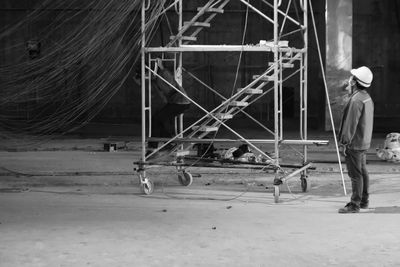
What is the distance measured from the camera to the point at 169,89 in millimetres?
12055

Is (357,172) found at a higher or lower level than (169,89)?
lower

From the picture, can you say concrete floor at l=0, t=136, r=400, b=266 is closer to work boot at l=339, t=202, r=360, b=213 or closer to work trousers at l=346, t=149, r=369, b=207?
work boot at l=339, t=202, r=360, b=213

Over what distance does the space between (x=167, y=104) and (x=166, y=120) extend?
0.37 metres

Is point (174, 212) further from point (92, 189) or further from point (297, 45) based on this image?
point (297, 45)

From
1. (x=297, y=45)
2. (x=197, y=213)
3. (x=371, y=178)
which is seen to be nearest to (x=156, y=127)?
(x=197, y=213)

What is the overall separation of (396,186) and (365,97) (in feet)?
10.7

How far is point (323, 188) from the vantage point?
12.4 m

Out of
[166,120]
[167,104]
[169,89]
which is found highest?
A: [169,89]

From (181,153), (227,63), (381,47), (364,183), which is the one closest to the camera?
(364,183)

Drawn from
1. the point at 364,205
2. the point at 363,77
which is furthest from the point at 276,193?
the point at 363,77

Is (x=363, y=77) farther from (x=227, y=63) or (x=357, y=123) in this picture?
(x=227, y=63)

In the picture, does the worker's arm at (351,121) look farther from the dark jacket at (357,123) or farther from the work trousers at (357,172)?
the work trousers at (357,172)

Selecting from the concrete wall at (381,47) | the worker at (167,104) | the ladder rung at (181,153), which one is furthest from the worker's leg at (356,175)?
the concrete wall at (381,47)

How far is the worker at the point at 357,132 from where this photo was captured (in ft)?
31.3
